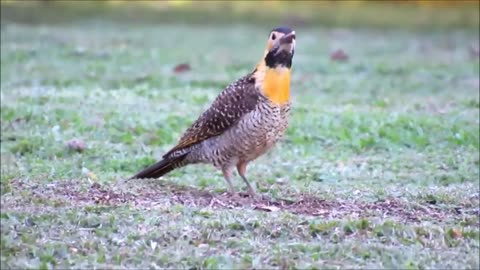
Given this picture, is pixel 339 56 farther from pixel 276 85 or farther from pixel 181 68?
pixel 276 85

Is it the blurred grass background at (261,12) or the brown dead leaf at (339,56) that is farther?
the blurred grass background at (261,12)

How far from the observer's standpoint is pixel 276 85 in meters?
7.09

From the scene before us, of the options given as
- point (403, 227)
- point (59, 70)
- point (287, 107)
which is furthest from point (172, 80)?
point (403, 227)

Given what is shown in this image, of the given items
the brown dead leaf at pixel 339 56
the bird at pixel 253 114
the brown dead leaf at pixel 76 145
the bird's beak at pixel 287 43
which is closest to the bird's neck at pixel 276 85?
the bird at pixel 253 114

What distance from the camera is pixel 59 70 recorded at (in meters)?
14.5

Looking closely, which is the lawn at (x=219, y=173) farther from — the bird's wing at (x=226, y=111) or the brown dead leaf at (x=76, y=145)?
the bird's wing at (x=226, y=111)

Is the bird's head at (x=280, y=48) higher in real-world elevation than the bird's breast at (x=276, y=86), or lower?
higher

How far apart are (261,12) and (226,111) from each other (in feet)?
59.1

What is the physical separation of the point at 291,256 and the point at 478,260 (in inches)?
38.5

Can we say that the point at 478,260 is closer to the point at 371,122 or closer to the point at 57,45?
the point at 371,122

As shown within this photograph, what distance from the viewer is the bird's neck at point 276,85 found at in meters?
7.08

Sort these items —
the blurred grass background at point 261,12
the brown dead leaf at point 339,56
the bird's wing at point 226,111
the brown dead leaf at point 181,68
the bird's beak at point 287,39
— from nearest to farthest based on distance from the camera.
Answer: the bird's beak at point 287,39 < the bird's wing at point 226,111 < the brown dead leaf at point 181,68 < the brown dead leaf at point 339,56 < the blurred grass background at point 261,12

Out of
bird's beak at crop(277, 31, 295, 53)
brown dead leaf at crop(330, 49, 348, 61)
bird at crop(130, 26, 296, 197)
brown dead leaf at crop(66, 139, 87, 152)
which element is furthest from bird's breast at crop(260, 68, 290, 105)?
brown dead leaf at crop(330, 49, 348, 61)

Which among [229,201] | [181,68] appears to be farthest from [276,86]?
[181,68]
